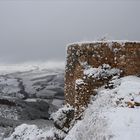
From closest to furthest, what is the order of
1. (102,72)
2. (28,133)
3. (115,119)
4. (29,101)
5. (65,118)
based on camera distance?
(115,119), (102,72), (65,118), (28,133), (29,101)

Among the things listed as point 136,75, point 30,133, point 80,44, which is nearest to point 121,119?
point 136,75

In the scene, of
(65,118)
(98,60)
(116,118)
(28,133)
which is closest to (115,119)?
(116,118)

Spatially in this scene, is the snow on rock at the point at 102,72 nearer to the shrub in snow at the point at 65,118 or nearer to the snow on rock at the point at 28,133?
the shrub in snow at the point at 65,118

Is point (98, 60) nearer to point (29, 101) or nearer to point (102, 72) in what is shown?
point (102, 72)

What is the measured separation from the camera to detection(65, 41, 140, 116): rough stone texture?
35.0 ft

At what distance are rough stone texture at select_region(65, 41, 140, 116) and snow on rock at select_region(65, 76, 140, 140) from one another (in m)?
1.64

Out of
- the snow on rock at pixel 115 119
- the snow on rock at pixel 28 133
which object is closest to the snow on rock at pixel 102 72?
the snow on rock at pixel 115 119

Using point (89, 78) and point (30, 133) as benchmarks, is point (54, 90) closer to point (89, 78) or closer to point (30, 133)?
point (30, 133)

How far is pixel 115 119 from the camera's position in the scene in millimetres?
6891

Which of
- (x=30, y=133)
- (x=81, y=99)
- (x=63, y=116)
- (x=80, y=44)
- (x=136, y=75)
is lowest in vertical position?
(x=30, y=133)

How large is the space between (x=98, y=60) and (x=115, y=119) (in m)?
4.25

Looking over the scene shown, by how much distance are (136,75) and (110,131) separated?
4.33 m

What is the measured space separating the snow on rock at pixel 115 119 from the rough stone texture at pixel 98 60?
5.37 feet

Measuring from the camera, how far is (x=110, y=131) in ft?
21.5
